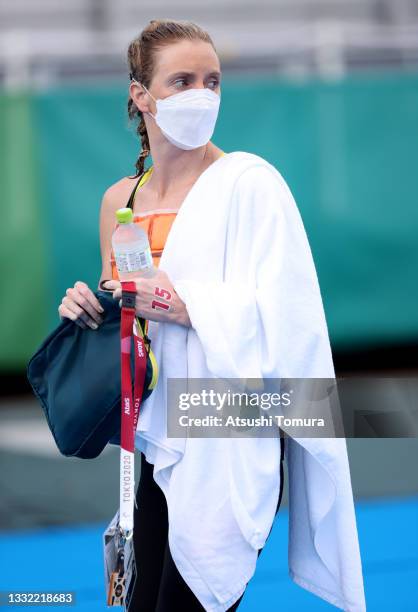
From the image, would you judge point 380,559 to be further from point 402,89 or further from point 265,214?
point 402,89

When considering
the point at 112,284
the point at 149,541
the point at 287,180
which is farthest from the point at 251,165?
the point at 287,180

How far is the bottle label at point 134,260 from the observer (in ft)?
7.17

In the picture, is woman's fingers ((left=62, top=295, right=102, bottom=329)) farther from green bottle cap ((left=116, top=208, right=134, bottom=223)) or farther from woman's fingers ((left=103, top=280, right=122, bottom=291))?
green bottle cap ((left=116, top=208, right=134, bottom=223))

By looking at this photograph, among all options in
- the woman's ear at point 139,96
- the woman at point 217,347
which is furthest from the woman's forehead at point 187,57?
the woman's ear at point 139,96

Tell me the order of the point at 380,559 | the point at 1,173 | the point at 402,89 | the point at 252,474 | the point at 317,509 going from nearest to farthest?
the point at 252,474 < the point at 317,509 < the point at 380,559 < the point at 1,173 < the point at 402,89

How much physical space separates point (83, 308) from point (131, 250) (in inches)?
8.2

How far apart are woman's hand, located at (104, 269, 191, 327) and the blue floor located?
A: 1.78 meters

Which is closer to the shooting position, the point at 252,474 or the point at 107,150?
the point at 252,474

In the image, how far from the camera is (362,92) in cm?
790

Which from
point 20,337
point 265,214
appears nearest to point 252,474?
point 265,214

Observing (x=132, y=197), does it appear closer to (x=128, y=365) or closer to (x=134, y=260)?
(x=134, y=260)

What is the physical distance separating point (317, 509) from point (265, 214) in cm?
71

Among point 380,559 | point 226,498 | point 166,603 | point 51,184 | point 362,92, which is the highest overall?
point 362,92

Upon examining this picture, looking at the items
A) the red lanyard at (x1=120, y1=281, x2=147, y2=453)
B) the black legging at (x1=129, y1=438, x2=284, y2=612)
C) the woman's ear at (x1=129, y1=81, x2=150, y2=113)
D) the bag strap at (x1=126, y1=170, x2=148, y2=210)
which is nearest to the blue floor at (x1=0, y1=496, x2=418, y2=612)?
the black legging at (x1=129, y1=438, x2=284, y2=612)
